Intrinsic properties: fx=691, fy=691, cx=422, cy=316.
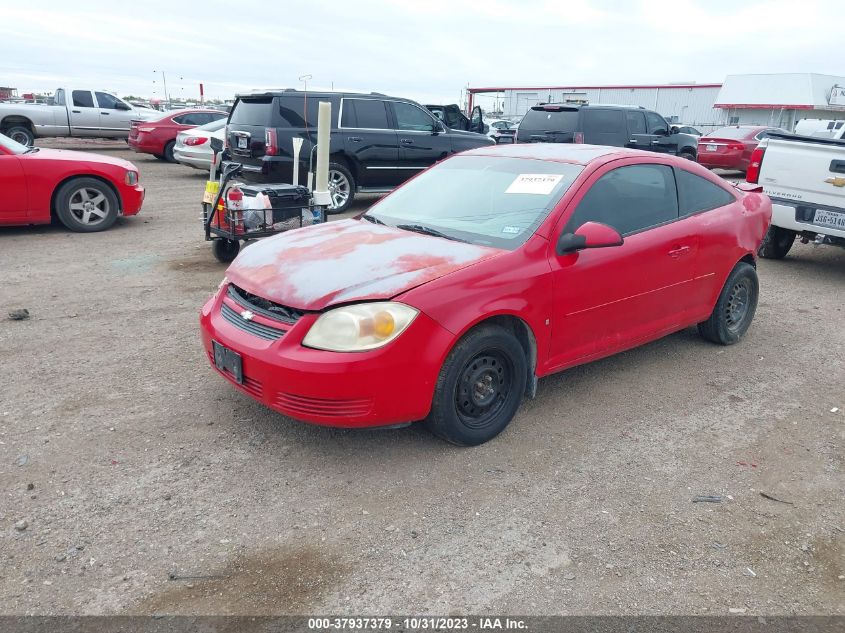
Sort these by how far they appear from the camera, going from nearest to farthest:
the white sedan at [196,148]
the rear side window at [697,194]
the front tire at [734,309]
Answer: the rear side window at [697,194]
the front tire at [734,309]
the white sedan at [196,148]

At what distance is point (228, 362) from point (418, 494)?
1.22 meters

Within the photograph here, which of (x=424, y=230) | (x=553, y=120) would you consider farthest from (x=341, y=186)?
(x=424, y=230)

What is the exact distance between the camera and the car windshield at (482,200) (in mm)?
4004

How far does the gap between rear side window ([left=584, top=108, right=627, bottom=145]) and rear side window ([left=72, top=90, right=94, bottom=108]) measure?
14169mm

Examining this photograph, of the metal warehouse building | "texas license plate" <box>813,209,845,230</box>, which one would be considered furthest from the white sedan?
the metal warehouse building

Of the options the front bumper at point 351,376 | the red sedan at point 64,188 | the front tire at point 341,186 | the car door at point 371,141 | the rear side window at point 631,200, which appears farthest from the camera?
the car door at point 371,141

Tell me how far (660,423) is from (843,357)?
221cm

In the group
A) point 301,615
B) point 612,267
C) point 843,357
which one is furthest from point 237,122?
point 301,615

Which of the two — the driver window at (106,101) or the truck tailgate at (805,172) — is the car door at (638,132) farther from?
the driver window at (106,101)

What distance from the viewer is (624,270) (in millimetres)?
4250

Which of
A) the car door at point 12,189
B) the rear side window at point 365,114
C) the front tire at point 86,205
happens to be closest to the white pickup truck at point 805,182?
the rear side window at point 365,114

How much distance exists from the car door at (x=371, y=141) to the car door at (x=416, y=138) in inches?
5.7

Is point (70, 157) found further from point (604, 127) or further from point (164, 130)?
point (604, 127)

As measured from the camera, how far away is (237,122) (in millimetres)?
10562
